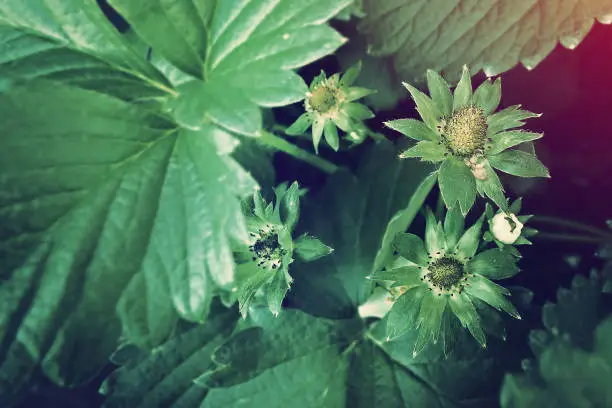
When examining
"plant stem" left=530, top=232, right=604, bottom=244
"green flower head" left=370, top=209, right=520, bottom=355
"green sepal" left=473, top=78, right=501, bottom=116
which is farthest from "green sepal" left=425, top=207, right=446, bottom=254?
"plant stem" left=530, top=232, right=604, bottom=244

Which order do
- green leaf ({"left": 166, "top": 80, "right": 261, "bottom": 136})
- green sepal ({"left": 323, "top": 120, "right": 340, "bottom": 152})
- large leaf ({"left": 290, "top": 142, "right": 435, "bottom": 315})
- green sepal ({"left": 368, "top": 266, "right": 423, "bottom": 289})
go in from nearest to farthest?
1. green leaf ({"left": 166, "top": 80, "right": 261, "bottom": 136})
2. green sepal ({"left": 368, "top": 266, "right": 423, "bottom": 289})
3. green sepal ({"left": 323, "top": 120, "right": 340, "bottom": 152})
4. large leaf ({"left": 290, "top": 142, "right": 435, "bottom": 315})

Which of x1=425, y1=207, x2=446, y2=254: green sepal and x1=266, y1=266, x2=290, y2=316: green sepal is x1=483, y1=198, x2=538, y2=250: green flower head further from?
x1=266, y1=266, x2=290, y2=316: green sepal

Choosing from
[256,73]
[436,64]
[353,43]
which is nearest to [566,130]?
[436,64]

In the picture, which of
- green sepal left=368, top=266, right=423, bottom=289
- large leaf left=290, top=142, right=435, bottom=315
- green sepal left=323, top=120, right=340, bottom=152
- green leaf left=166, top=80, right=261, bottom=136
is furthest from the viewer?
large leaf left=290, top=142, right=435, bottom=315

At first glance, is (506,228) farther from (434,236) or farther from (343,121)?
(343,121)

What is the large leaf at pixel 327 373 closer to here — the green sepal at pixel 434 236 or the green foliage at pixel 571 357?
the green foliage at pixel 571 357

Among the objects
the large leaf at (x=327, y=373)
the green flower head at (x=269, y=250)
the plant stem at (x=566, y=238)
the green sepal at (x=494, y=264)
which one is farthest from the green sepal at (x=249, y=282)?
the plant stem at (x=566, y=238)

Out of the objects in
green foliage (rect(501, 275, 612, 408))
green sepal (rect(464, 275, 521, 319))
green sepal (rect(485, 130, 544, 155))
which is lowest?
green foliage (rect(501, 275, 612, 408))

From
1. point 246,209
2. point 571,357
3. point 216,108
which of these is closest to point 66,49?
point 216,108
